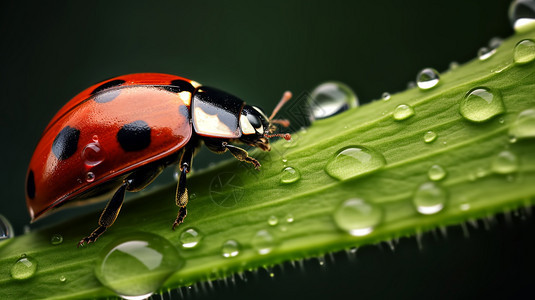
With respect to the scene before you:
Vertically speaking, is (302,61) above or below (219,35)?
below

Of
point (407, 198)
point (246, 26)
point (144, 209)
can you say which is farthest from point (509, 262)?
point (246, 26)

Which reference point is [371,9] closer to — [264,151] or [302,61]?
[302,61]

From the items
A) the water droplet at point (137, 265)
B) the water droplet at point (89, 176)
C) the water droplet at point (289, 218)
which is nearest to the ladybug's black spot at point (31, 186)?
the water droplet at point (89, 176)

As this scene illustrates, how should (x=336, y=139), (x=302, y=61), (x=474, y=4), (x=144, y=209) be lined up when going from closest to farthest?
1. (x=336, y=139)
2. (x=144, y=209)
3. (x=474, y=4)
4. (x=302, y=61)

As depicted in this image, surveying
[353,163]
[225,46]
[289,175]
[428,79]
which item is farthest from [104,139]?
[225,46]

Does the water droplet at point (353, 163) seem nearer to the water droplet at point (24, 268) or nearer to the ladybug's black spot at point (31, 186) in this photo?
the water droplet at point (24, 268)

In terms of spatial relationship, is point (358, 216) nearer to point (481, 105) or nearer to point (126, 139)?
point (481, 105)
